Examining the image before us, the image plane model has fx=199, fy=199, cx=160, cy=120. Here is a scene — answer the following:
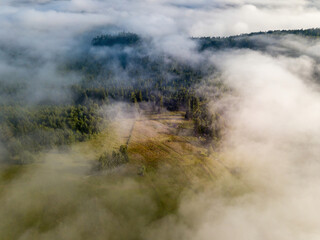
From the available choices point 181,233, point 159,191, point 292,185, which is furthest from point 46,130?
point 292,185

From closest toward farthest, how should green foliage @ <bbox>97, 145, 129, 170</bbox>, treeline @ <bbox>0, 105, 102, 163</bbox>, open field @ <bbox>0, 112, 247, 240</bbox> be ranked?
1. open field @ <bbox>0, 112, 247, 240</bbox>
2. green foliage @ <bbox>97, 145, 129, 170</bbox>
3. treeline @ <bbox>0, 105, 102, 163</bbox>

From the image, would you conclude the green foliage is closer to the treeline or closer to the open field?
the open field

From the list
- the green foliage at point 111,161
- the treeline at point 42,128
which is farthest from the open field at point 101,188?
the treeline at point 42,128

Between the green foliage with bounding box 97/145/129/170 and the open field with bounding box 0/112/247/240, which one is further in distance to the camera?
the green foliage with bounding box 97/145/129/170

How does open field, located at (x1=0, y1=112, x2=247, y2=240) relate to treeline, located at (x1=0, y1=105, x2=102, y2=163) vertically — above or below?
below

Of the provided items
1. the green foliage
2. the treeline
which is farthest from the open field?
the treeline

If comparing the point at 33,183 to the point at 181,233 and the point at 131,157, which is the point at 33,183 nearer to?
the point at 131,157

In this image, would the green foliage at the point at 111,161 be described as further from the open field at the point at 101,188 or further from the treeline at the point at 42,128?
the treeline at the point at 42,128

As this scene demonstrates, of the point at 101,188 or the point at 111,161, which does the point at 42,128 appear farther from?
the point at 101,188

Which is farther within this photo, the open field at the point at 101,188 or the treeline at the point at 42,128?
the treeline at the point at 42,128
